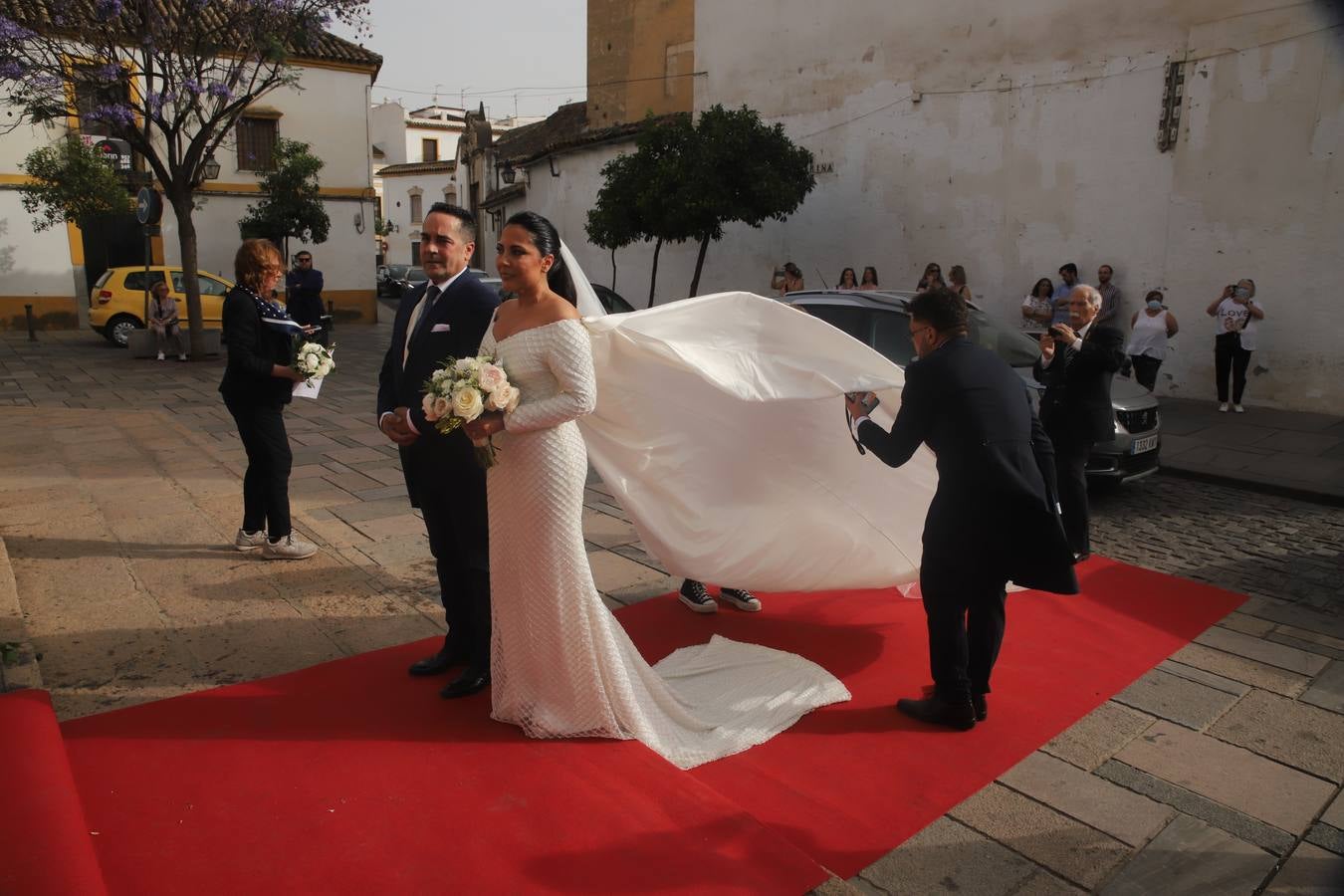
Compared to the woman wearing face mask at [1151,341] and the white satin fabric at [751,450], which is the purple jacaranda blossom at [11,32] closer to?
the white satin fabric at [751,450]

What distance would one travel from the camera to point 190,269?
15.6m

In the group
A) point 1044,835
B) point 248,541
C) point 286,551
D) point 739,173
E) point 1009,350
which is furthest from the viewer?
point 739,173

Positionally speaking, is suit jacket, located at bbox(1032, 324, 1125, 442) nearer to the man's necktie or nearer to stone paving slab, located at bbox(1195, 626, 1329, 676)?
stone paving slab, located at bbox(1195, 626, 1329, 676)

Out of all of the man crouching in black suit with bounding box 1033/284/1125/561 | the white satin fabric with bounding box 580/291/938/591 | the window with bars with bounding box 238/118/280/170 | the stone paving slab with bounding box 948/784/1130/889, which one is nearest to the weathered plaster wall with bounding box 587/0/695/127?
the window with bars with bounding box 238/118/280/170

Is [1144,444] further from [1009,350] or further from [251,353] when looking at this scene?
[251,353]

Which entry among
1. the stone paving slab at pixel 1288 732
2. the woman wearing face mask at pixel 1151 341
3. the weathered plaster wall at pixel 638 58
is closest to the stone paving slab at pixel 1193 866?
the stone paving slab at pixel 1288 732

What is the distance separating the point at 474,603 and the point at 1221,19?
1250cm

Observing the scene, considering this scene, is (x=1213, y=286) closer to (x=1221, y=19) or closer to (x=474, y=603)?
(x=1221, y=19)

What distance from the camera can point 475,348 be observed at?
380 cm

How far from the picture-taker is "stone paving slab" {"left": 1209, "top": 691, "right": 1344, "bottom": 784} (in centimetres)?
354

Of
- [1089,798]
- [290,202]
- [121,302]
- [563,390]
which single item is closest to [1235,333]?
[1089,798]

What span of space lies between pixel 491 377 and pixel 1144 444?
6092 millimetres

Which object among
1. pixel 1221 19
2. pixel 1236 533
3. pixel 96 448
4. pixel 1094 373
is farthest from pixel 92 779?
pixel 1221 19

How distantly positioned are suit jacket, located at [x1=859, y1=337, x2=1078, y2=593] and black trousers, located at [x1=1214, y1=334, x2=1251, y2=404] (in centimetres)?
944
